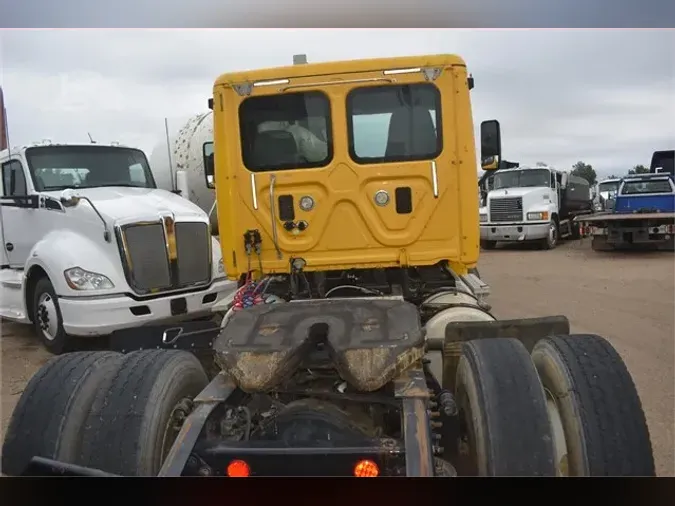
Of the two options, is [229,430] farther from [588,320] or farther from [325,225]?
[588,320]

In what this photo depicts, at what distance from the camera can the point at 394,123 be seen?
162 inches

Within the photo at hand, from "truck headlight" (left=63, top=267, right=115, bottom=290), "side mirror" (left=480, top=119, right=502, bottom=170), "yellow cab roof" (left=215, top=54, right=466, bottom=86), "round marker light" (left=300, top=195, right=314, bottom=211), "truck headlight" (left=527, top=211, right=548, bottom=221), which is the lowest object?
"truck headlight" (left=63, top=267, right=115, bottom=290)

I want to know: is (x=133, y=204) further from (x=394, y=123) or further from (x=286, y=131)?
(x=394, y=123)

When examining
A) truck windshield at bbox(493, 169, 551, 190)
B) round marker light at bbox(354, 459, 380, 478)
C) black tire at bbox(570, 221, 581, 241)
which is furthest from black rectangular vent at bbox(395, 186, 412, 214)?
black tire at bbox(570, 221, 581, 241)

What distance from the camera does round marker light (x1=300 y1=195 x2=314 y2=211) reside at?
13.6 ft

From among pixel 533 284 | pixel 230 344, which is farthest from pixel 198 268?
pixel 533 284

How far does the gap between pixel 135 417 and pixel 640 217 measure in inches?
485

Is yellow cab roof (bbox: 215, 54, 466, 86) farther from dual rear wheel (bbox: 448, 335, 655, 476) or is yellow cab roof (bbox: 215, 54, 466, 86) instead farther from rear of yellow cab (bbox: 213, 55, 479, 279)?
dual rear wheel (bbox: 448, 335, 655, 476)

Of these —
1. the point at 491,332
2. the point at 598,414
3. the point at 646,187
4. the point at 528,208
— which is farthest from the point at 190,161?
the point at 646,187

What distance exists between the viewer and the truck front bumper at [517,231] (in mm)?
15445

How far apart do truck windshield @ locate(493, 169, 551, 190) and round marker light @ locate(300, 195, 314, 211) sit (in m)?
13.3

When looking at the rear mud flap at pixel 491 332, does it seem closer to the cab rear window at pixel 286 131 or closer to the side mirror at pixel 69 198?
the cab rear window at pixel 286 131

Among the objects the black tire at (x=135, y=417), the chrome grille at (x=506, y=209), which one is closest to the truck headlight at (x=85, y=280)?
the black tire at (x=135, y=417)
